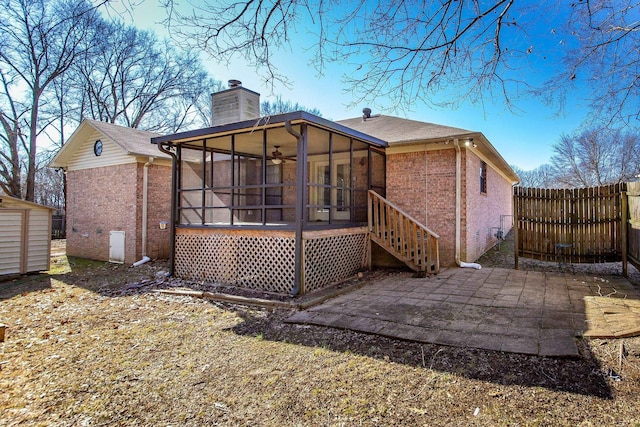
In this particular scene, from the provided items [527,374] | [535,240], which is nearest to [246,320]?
[527,374]

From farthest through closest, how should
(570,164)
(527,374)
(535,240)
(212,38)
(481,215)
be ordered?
(570,164)
(481,215)
(535,240)
(212,38)
(527,374)

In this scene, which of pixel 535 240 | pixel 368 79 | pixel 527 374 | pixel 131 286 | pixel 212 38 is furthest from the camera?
pixel 535 240

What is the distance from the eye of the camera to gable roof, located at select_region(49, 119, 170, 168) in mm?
10836

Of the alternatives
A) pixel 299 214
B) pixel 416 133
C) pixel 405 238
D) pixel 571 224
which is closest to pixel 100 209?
pixel 299 214

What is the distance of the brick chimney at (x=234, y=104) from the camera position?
32.0 feet

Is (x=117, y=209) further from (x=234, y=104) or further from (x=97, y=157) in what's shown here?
(x=234, y=104)

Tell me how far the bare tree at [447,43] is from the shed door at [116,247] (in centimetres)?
958

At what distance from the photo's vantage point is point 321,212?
1080 centimetres

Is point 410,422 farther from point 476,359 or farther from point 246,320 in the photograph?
point 246,320

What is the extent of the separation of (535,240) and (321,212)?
5.64 meters

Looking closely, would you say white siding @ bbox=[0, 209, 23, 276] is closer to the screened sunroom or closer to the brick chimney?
the screened sunroom

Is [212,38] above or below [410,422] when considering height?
above

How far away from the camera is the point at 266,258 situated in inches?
274

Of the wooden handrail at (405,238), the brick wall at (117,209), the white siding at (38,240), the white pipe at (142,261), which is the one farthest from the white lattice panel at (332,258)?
the white siding at (38,240)
